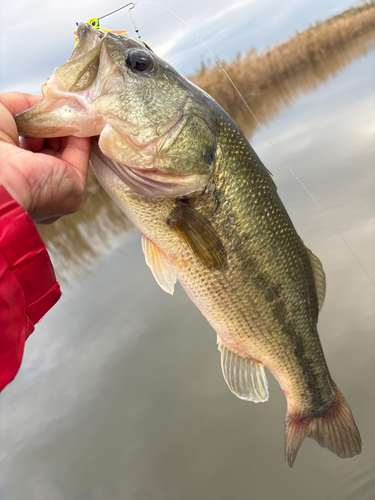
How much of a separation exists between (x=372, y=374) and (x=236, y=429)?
112 cm

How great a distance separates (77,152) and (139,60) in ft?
1.42

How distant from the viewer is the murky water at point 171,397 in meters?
2.53

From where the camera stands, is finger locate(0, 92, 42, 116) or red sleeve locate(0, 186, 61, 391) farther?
finger locate(0, 92, 42, 116)

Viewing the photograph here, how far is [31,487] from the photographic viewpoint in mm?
3047

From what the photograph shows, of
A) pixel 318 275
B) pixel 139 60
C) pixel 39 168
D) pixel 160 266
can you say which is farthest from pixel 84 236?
pixel 39 168

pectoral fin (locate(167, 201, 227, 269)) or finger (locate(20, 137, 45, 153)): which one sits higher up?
finger (locate(20, 137, 45, 153))

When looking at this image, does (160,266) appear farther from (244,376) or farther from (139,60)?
(139,60)

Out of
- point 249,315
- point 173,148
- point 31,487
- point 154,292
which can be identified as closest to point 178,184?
point 173,148

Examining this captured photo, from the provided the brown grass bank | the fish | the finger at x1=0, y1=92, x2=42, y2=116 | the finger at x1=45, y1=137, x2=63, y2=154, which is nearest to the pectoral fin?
the fish

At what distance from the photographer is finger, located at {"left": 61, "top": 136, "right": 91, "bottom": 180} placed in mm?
1331

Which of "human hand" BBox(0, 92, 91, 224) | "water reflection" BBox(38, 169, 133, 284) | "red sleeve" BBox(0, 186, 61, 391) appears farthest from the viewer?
"water reflection" BBox(38, 169, 133, 284)

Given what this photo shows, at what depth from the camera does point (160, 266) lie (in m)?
1.64

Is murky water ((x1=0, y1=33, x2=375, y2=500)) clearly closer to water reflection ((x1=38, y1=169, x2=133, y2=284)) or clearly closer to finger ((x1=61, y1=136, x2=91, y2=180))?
water reflection ((x1=38, y1=169, x2=133, y2=284))

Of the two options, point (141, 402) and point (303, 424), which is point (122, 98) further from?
point (141, 402)
